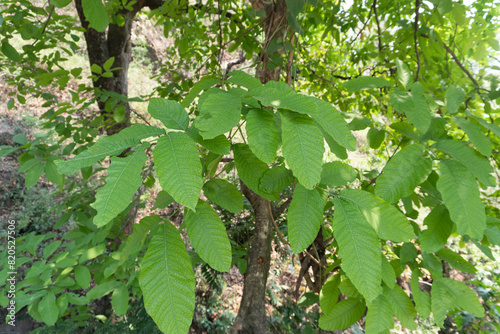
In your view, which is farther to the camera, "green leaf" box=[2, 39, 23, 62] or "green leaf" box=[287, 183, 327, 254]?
"green leaf" box=[2, 39, 23, 62]

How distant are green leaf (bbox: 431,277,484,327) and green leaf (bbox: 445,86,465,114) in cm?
58

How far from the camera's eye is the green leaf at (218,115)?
53 centimetres

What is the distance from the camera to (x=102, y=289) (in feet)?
4.61

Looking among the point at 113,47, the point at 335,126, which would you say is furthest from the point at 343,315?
the point at 113,47

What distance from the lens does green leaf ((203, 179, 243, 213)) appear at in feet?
2.40

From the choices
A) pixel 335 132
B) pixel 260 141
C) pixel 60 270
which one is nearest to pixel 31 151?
pixel 60 270

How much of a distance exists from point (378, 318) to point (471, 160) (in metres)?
0.53

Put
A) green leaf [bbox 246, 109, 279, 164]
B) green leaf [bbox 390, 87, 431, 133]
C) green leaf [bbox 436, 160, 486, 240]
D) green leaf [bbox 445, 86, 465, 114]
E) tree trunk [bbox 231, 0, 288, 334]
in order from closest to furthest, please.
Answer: green leaf [bbox 246, 109, 279, 164], green leaf [bbox 436, 160, 486, 240], green leaf [bbox 390, 87, 431, 133], green leaf [bbox 445, 86, 465, 114], tree trunk [bbox 231, 0, 288, 334]

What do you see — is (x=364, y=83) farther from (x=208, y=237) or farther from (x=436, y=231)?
(x=208, y=237)

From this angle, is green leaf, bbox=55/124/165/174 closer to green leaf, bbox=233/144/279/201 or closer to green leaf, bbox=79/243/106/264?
green leaf, bbox=233/144/279/201

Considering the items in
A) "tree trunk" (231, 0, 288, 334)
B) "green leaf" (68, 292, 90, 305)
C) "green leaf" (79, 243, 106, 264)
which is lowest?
"green leaf" (68, 292, 90, 305)

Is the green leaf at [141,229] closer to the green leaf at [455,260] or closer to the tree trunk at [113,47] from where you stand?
the green leaf at [455,260]

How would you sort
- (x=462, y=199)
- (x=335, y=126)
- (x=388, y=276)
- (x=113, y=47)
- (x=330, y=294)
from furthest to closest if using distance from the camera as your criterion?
1. (x=113, y=47)
2. (x=330, y=294)
3. (x=388, y=276)
4. (x=462, y=199)
5. (x=335, y=126)

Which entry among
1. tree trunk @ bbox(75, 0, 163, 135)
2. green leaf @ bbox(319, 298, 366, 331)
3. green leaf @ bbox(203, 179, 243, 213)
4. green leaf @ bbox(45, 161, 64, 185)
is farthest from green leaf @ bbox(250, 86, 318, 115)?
tree trunk @ bbox(75, 0, 163, 135)
